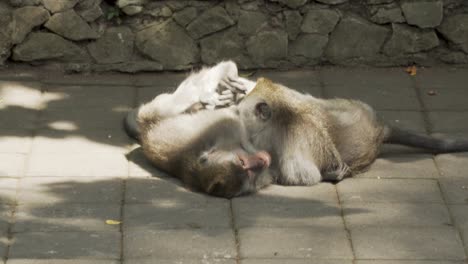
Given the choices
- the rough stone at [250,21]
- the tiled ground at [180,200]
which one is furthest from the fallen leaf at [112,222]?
the rough stone at [250,21]

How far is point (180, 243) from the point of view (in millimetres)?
7133

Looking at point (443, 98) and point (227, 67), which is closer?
point (227, 67)

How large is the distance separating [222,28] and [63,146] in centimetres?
190

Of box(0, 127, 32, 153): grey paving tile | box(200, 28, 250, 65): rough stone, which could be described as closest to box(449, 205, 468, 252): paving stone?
box(200, 28, 250, 65): rough stone

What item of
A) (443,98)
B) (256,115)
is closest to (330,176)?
(256,115)

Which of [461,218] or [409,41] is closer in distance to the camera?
[461,218]

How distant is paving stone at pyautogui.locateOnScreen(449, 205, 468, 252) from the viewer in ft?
24.1

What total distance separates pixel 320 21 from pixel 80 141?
2.36 metres

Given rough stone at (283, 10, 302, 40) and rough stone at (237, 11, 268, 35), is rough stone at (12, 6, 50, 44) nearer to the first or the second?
rough stone at (237, 11, 268, 35)

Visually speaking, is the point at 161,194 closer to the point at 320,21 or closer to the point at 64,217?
the point at 64,217

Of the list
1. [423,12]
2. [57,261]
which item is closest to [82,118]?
[57,261]

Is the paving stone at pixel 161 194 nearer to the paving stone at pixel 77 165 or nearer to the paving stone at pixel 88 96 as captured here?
the paving stone at pixel 77 165

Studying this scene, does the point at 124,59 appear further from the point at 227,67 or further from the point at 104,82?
the point at 227,67

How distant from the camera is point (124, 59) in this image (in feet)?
32.1
